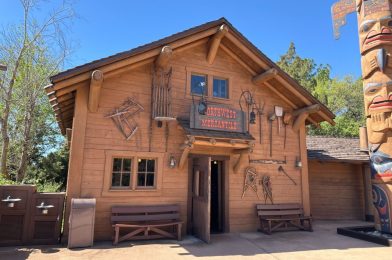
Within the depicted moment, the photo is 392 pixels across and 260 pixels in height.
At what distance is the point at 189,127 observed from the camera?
24.2ft

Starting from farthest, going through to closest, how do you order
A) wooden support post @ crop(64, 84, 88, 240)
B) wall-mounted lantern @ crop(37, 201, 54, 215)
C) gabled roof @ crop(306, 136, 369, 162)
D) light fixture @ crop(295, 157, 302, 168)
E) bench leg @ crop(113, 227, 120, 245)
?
gabled roof @ crop(306, 136, 369, 162), light fixture @ crop(295, 157, 302, 168), wooden support post @ crop(64, 84, 88, 240), bench leg @ crop(113, 227, 120, 245), wall-mounted lantern @ crop(37, 201, 54, 215)

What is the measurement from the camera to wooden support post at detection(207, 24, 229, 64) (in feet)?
26.2

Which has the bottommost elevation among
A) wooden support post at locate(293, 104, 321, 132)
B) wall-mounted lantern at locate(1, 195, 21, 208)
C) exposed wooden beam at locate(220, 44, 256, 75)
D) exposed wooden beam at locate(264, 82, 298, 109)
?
wall-mounted lantern at locate(1, 195, 21, 208)

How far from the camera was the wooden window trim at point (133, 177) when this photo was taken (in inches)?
271

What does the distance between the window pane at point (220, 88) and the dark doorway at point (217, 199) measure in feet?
7.02

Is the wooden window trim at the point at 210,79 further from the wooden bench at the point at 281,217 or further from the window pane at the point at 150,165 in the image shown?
the wooden bench at the point at 281,217

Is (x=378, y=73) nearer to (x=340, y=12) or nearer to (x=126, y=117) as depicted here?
(x=340, y=12)

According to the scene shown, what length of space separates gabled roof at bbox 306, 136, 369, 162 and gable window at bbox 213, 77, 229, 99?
4715 mm

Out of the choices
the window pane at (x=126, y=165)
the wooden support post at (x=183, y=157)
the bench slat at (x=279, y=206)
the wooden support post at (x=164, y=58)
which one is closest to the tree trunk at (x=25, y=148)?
the window pane at (x=126, y=165)

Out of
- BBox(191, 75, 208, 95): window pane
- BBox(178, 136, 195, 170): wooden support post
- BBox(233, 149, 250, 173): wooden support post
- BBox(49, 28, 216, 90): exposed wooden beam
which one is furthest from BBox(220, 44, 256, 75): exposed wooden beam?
BBox(178, 136, 195, 170): wooden support post

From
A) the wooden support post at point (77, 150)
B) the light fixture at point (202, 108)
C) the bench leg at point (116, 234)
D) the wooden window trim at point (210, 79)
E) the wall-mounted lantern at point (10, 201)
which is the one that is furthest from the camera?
the wooden window trim at point (210, 79)

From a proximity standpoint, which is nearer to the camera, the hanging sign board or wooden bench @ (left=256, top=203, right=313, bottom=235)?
the hanging sign board

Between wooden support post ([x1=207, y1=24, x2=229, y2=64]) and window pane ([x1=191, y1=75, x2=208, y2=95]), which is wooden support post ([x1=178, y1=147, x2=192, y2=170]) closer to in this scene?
→ window pane ([x1=191, y1=75, x2=208, y2=95])

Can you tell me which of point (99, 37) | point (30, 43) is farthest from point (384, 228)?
point (30, 43)
